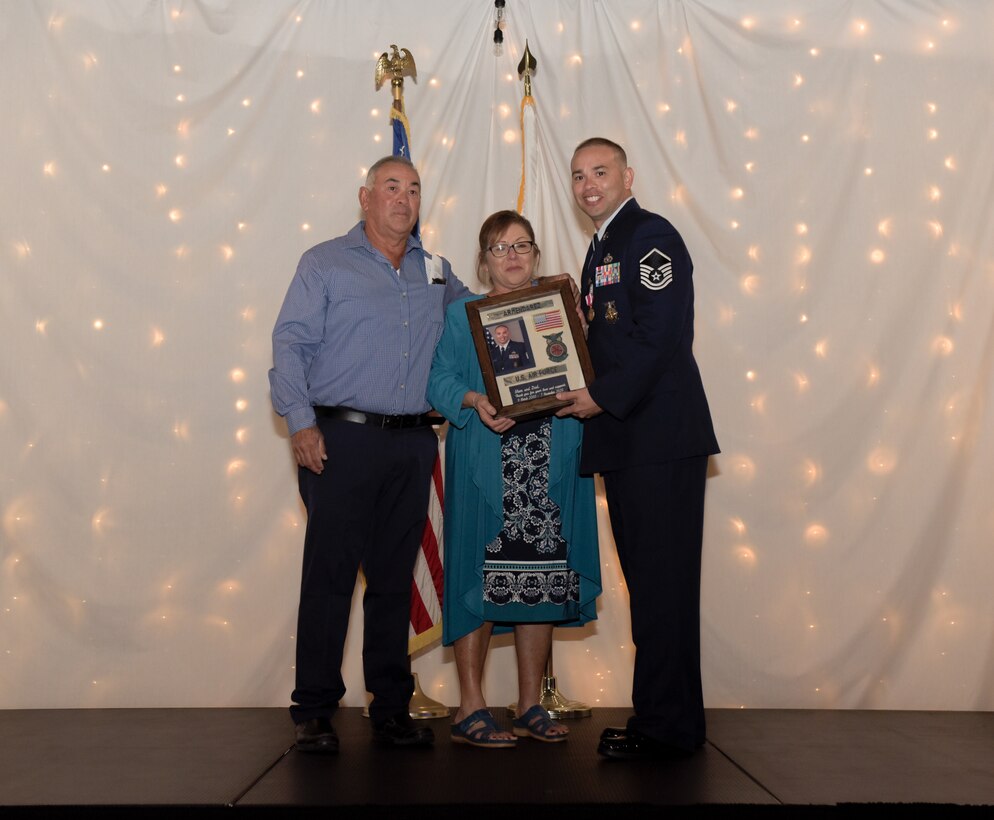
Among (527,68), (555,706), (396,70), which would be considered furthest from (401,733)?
(527,68)

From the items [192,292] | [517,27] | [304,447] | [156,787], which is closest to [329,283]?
[304,447]

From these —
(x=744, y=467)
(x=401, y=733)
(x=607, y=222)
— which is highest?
(x=607, y=222)

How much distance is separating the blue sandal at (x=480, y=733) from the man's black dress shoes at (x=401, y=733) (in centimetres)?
9

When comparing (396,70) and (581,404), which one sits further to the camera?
(396,70)

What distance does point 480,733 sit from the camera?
2.76 meters

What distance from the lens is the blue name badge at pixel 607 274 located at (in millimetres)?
2764

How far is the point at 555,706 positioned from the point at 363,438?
1250 mm

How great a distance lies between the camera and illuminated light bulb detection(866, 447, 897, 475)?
12.6 ft

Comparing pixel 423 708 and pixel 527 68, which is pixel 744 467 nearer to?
pixel 423 708

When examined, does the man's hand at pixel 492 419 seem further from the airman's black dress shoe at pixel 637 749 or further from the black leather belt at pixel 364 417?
the airman's black dress shoe at pixel 637 749

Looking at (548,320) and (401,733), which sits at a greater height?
(548,320)

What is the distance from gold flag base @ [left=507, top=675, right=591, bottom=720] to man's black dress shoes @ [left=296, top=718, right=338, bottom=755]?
28.6 inches

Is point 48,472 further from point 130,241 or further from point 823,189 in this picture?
point 823,189

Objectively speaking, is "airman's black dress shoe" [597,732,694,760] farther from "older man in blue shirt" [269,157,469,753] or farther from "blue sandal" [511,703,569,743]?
"older man in blue shirt" [269,157,469,753]
